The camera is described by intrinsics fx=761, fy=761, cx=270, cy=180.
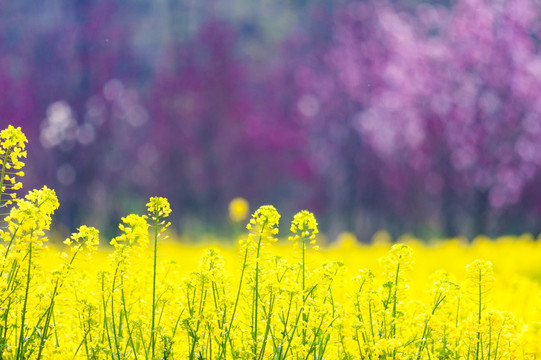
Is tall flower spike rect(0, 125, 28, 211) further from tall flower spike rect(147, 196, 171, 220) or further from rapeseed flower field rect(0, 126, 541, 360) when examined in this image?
tall flower spike rect(147, 196, 171, 220)

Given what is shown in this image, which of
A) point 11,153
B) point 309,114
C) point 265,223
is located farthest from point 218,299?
point 309,114

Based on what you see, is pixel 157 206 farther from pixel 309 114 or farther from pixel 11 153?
pixel 309 114

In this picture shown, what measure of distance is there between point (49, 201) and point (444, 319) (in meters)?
2.14

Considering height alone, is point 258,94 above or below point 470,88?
above

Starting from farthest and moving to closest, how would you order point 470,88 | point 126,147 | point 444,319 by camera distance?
point 126,147 < point 470,88 < point 444,319

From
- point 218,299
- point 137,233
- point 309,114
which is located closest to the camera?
point 137,233

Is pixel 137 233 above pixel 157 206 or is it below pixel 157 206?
Result: below

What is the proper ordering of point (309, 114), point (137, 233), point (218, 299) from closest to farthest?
1. point (137, 233)
2. point (218, 299)
3. point (309, 114)

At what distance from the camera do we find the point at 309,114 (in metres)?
26.3

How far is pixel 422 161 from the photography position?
2170 cm

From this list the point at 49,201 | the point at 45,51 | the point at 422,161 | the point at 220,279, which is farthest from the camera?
the point at 45,51

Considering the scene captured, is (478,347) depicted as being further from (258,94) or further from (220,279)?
(258,94)

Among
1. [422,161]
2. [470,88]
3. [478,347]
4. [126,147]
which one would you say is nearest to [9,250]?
[478,347]

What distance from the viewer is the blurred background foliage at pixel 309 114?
18.4m
